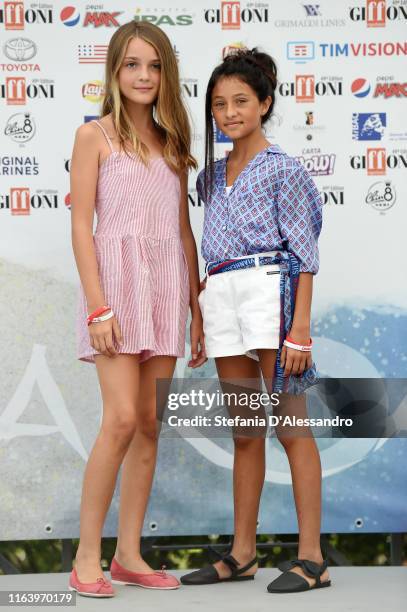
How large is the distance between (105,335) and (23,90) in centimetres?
132

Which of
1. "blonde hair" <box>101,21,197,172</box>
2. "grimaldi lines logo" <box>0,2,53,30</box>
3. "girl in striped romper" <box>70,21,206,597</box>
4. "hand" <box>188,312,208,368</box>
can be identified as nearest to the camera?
"girl in striped romper" <box>70,21,206,597</box>

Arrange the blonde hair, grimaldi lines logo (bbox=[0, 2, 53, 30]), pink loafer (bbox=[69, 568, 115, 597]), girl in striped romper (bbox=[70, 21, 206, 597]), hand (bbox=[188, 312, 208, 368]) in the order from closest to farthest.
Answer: pink loafer (bbox=[69, 568, 115, 597])
girl in striped romper (bbox=[70, 21, 206, 597])
the blonde hair
hand (bbox=[188, 312, 208, 368])
grimaldi lines logo (bbox=[0, 2, 53, 30])

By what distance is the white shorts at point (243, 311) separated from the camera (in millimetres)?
3361

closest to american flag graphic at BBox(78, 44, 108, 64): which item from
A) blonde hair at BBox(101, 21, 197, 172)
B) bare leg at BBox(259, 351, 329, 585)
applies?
blonde hair at BBox(101, 21, 197, 172)

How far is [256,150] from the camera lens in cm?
352

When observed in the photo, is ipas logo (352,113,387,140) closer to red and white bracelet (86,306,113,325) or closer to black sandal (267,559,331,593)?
red and white bracelet (86,306,113,325)

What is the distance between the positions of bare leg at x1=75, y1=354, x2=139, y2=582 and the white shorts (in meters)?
0.31

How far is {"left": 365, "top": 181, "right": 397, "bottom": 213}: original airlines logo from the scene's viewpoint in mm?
4211

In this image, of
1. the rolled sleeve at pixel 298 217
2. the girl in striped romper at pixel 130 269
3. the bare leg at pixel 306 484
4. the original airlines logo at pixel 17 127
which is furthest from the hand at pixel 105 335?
the original airlines logo at pixel 17 127

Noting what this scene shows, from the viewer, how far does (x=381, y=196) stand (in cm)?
421

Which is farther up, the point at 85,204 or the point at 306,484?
the point at 85,204

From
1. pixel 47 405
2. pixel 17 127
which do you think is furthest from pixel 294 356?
pixel 17 127

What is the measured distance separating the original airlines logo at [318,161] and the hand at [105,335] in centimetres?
126

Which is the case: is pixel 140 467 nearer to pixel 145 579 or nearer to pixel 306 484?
pixel 145 579
